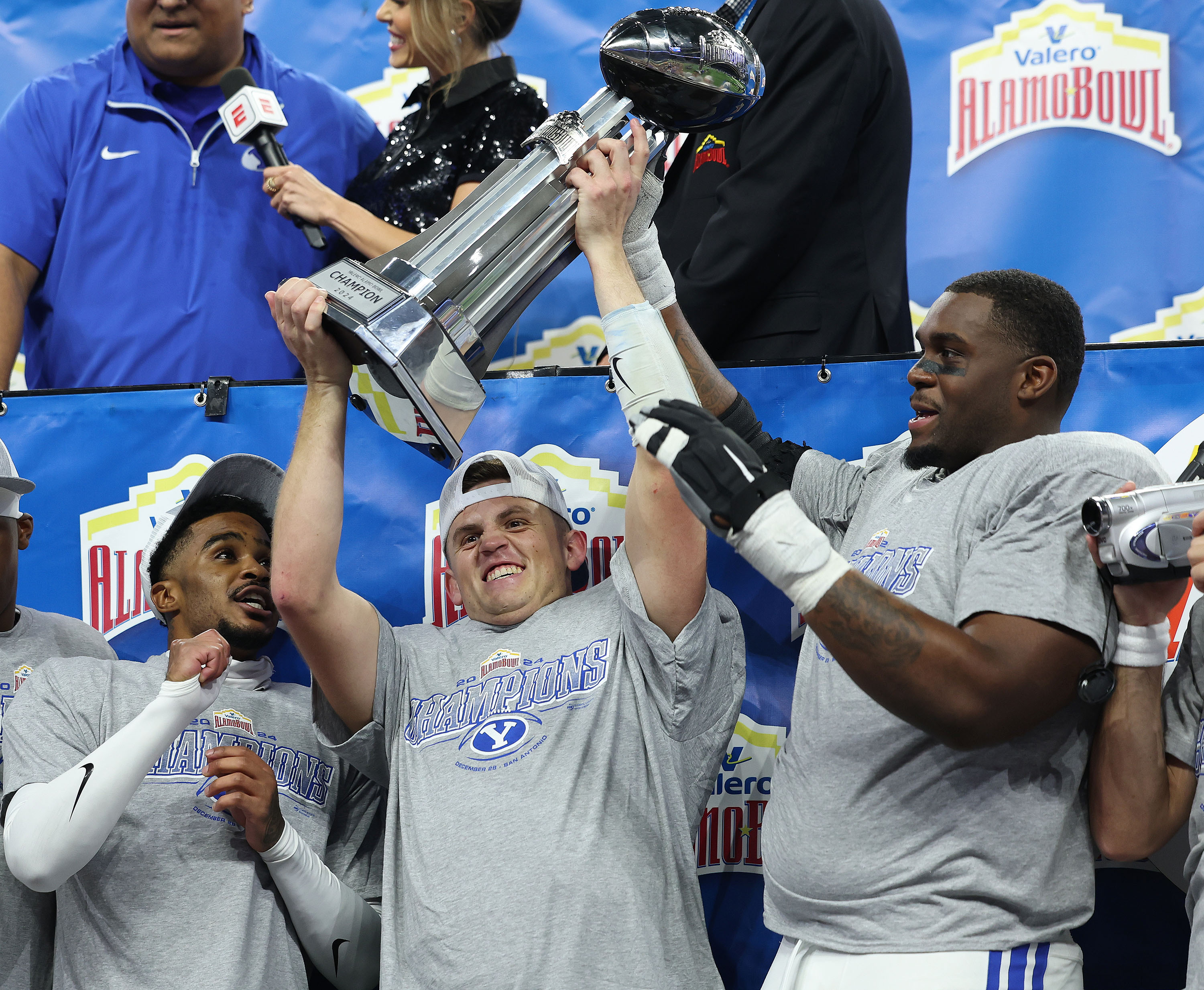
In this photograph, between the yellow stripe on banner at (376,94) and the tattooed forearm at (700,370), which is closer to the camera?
the tattooed forearm at (700,370)

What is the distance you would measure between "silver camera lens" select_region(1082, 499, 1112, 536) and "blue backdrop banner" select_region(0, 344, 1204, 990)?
22.5 inches

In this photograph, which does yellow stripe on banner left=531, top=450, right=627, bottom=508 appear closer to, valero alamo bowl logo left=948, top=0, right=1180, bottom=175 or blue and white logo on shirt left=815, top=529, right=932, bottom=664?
blue and white logo on shirt left=815, top=529, right=932, bottom=664

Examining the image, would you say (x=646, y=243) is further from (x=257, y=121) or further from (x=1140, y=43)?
(x=1140, y=43)

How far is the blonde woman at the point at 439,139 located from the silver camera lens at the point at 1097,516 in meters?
1.33

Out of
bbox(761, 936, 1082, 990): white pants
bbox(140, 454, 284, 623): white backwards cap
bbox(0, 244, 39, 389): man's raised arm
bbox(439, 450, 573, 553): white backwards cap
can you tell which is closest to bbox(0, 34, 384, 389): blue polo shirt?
bbox(0, 244, 39, 389): man's raised arm

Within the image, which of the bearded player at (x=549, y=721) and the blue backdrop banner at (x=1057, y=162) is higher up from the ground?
the blue backdrop banner at (x=1057, y=162)

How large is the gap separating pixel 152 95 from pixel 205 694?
1454mm

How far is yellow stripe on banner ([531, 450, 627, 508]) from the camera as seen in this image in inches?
82.7

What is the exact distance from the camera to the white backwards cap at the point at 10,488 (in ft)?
6.78

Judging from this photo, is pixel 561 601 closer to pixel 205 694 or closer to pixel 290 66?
pixel 205 694

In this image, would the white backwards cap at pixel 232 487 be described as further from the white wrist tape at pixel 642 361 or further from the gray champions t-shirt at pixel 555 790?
the white wrist tape at pixel 642 361

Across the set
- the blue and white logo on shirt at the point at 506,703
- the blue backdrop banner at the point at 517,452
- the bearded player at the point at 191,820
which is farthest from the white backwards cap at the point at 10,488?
the blue and white logo on shirt at the point at 506,703

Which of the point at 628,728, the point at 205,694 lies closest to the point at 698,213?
the point at 628,728

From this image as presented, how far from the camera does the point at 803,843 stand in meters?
1.47
